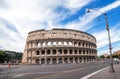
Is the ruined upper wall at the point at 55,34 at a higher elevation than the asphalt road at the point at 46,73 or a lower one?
higher

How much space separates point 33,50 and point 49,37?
869 centimetres

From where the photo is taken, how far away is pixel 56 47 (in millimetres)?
64438

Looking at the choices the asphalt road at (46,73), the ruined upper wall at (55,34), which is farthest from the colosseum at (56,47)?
the asphalt road at (46,73)

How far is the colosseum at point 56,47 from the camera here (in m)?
64.4

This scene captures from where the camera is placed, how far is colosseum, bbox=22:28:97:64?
64.4m

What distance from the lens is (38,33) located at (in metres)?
70.6

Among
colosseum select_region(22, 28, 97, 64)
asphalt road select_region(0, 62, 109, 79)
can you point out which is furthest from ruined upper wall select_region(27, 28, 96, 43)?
asphalt road select_region(0, 62, 109, 79)

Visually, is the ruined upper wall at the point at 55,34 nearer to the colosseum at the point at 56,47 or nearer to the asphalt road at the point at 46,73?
the colosseum at the point at 56,47

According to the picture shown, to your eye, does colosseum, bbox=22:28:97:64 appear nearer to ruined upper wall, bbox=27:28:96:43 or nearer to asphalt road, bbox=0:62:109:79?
ruined upper wall, bbox=27:28:96:43

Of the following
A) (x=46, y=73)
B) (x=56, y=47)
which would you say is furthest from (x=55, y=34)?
(x=46, y=73)

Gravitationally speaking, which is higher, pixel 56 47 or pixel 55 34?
pixel 55 34

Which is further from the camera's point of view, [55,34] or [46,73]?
[55,34]

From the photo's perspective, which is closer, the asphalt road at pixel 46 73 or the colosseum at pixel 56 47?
the asphalt road at pixel 46 73

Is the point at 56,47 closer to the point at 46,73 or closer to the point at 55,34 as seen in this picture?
the point at 55,34
